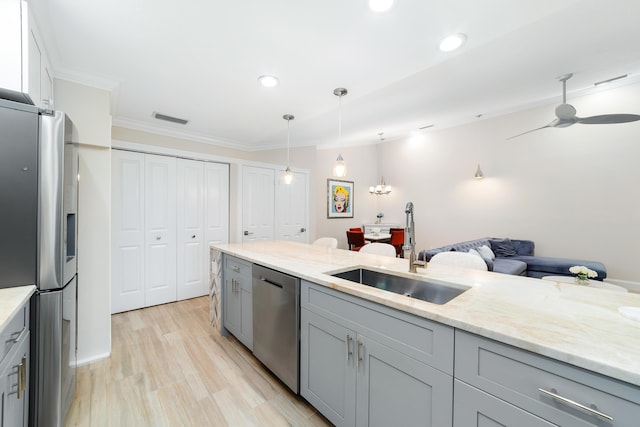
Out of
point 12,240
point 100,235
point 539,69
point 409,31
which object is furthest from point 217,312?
point 539,69

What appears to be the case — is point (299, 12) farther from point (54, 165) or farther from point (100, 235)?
point (100, 235)

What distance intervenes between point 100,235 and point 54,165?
1105 mm

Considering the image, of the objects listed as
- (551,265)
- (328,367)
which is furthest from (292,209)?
(551,265)

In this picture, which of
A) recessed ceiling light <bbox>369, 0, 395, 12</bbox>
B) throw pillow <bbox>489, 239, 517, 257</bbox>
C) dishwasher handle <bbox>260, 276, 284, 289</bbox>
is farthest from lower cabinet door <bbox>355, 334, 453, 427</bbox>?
throw pillow <bbox>489, 239, 517, 257</bbox>

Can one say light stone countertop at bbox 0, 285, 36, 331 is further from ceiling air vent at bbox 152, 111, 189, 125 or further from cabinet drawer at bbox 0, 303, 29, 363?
ceiling air vent at bbox 152, 111, 189, 125

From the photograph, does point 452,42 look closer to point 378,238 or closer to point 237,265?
point 237,265

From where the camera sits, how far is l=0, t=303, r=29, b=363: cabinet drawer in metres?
0.96

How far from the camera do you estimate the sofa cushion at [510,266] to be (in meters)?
3.80

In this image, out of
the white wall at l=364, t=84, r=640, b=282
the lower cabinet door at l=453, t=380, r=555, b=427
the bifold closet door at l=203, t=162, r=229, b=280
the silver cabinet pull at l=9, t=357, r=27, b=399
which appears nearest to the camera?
the lower cabinet door at l=453, t=380, r=555, b=427

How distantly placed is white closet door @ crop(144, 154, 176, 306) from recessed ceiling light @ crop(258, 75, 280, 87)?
6.42ft

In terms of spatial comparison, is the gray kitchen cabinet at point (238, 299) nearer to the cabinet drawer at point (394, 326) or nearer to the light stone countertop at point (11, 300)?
the cabinet drawer at point (394, 326)

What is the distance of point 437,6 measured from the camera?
1591 mm

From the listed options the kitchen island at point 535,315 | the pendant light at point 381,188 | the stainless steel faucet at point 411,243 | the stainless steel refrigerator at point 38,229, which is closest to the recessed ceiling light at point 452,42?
the stainless steel faucet at point 411,243

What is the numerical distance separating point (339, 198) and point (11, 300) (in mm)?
5865
